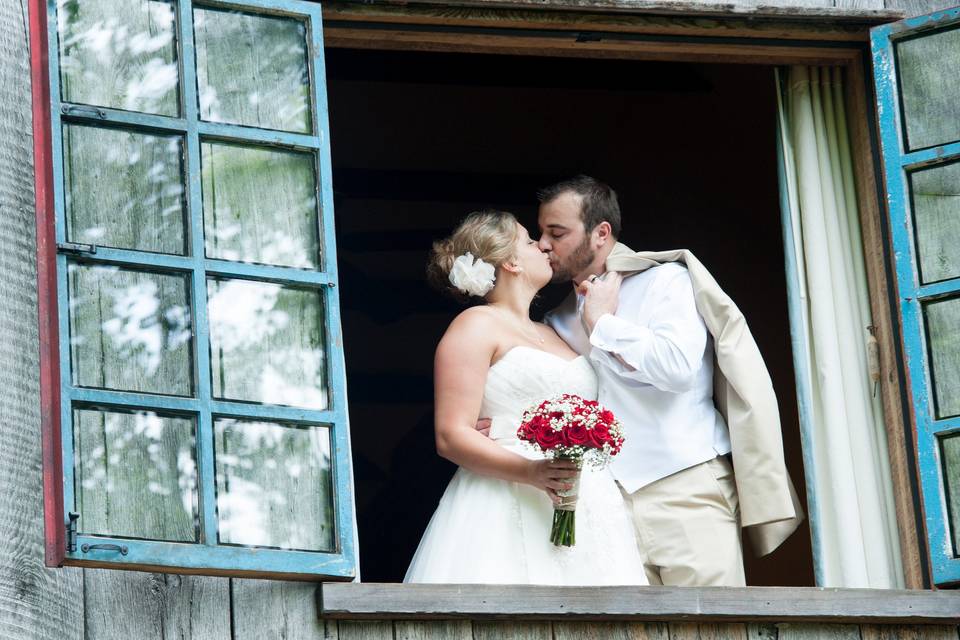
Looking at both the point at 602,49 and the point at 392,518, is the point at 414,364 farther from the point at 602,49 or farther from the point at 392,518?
the point at 602,49

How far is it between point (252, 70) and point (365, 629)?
1.49m

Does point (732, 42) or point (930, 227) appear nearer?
point (930, 227)

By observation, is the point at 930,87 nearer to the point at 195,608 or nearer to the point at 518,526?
the point at 518,526

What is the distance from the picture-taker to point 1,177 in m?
4.28

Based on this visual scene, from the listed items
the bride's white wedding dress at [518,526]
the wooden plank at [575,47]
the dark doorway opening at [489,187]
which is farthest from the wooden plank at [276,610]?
the dark doorway opening at [489,187]

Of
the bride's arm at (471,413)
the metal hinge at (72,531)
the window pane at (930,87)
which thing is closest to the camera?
the metal hinge at (72,531)

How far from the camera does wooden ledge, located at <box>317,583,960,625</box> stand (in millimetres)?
4188

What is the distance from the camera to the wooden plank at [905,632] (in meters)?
4.56

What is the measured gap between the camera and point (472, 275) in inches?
213

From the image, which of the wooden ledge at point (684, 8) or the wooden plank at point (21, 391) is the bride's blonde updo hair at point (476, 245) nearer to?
the wooden ledge at point (684, 8)

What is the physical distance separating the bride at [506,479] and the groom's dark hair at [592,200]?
398 millimetres

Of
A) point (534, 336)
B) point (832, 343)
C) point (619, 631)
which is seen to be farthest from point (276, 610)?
point (832, 343)

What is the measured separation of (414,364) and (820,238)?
3781 mm

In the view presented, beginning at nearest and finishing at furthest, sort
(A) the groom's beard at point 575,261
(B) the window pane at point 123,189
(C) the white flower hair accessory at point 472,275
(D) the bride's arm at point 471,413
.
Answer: (B) the window pane at point 123,189 < (D) the bride's arm at point 471,413 < (C) the white flower hair accessory at point 472,275 < (A) the groom's beard at point 575,261
